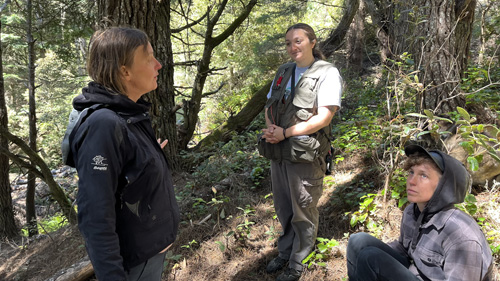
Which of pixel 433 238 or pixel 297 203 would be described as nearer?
pixel 433 238

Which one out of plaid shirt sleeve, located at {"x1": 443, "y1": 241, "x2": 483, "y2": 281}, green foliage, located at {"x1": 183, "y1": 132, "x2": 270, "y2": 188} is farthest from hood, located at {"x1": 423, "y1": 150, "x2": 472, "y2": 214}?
green foliage, located at {"x1": 183, "y1": 132, "x2": 270, "y2": 188}

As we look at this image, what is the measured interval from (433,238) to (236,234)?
2119mm

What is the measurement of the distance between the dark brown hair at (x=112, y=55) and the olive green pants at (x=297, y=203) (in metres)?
1.64

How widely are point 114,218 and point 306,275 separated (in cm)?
206

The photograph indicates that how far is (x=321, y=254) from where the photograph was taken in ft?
9.57

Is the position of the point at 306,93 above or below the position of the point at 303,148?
above

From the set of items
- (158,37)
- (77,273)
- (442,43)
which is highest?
(158,37)

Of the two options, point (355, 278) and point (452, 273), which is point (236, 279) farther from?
point (452, 273)

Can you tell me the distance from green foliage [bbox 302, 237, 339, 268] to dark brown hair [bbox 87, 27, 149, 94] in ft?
7.04

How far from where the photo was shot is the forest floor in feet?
10.6

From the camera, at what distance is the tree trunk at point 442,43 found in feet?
11.5

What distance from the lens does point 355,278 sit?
87.1 inches

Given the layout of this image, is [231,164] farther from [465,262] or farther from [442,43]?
[465,262]

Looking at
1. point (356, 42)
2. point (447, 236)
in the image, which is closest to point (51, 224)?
point (447, 236)
